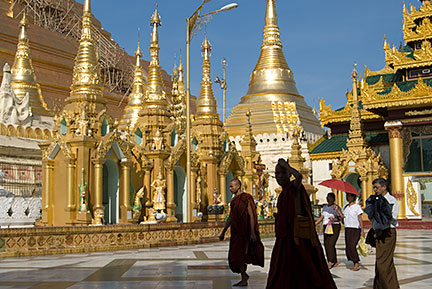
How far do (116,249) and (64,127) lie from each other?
7.16m

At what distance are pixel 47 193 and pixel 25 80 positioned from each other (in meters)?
11.9

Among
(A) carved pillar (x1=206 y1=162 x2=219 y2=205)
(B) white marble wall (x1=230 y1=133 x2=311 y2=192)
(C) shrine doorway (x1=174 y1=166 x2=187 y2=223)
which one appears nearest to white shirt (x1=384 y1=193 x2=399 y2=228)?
(C) shrine doorway (x1=174 y1=166 x2=187 y2=223)

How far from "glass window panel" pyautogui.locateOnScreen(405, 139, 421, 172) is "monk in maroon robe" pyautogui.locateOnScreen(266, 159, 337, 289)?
26143 mm

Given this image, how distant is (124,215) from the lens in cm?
2270

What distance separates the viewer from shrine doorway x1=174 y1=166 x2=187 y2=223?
27.6m

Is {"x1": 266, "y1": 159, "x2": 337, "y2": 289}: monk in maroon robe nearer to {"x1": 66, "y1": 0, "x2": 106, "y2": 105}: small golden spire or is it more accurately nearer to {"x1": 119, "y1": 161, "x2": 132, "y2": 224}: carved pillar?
{"x1": 119, "y1": 161, "x2": 132, "y2": 224}: carved pillar

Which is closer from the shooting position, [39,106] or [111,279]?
[111,279]

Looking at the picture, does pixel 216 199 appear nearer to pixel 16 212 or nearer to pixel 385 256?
pixel 16 212

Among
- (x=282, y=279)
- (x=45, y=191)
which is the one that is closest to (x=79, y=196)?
(x=45, y=191)

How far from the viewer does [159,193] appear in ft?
77.6

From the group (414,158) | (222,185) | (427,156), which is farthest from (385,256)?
(414,158)

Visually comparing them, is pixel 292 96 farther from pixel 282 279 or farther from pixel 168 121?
pixel 282 279

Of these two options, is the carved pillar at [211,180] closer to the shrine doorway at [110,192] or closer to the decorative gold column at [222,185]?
the decorative gold column at [222,185]

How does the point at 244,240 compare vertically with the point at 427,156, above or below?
below
